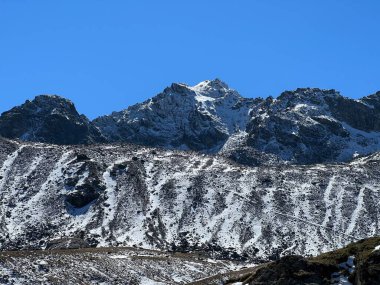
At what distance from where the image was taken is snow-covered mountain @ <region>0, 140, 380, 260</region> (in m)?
140

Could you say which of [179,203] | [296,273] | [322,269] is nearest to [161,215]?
[179,203]

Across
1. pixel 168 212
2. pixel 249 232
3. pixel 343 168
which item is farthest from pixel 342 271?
pixel 343 168

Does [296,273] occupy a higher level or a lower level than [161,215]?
lower

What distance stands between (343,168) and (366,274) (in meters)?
160

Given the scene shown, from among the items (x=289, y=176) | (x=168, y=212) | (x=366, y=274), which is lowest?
(x=366, y=274)

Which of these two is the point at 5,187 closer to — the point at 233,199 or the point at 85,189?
the point at 85,189

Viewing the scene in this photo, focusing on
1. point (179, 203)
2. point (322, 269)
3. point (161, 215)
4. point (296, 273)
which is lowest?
point (296, 273)

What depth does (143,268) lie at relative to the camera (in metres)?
106

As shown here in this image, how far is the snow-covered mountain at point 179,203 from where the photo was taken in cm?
13988

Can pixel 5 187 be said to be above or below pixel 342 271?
above

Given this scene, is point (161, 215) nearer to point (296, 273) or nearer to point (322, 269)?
point (322, 269)

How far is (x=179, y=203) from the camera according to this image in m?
160

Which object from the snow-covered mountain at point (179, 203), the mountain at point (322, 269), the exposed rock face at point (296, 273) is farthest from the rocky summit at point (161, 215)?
the mountain at point (322, 269)

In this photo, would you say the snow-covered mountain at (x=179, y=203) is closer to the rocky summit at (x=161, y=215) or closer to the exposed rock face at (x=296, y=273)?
the rocky summit at (x=161, y=215)
